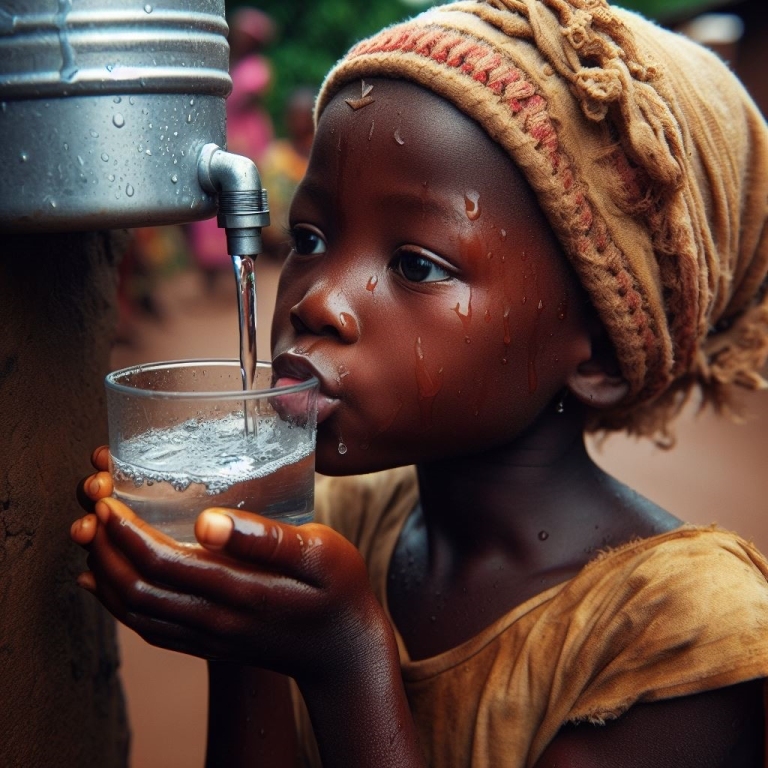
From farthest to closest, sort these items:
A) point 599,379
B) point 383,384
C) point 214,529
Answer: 1. point 599,379
2. point 383,384
3. point 214,529

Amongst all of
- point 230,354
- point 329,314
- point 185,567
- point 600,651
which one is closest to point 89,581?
point 185,567

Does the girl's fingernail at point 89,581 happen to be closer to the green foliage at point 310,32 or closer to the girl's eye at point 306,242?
the girl's eye at point 306,242

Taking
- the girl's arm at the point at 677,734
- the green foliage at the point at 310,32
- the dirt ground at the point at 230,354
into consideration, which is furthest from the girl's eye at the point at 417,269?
the green foliage at the point at 310,32

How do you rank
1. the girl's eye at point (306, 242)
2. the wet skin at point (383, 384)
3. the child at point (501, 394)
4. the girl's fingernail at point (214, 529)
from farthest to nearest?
the girl's eye at point (306, 242) → the child at point (501, 394) → the wet skin at point (383, 384) → the girl's fingernail at point (214, 529)

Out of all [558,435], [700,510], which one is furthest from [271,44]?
[558,435]

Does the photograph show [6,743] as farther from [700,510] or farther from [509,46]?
[700,510]

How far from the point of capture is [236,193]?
55.2 inches

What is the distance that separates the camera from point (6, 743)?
5.00 feet

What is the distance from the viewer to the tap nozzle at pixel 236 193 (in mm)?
1393

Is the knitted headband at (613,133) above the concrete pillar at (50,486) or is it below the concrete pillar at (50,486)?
above

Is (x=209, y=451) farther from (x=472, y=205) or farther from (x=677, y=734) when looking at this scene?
(x=677, y=734)

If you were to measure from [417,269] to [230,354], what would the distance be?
654 cm

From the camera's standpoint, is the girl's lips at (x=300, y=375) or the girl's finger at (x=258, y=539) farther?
the girl's lips at (x=300, y=375)

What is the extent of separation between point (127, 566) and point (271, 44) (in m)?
16.0
